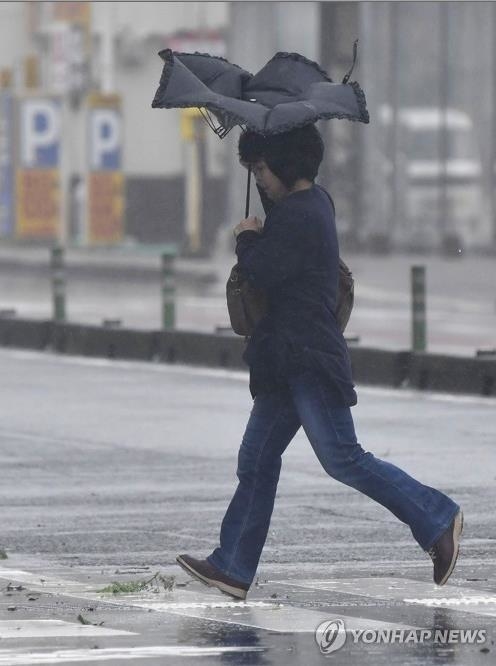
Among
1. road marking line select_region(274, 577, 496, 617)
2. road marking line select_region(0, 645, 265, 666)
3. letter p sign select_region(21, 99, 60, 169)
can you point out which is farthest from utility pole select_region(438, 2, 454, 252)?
road marking line select_region(0, 645, 265, 666)

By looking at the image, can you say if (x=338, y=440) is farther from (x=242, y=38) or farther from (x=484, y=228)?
(x=242, y=38)

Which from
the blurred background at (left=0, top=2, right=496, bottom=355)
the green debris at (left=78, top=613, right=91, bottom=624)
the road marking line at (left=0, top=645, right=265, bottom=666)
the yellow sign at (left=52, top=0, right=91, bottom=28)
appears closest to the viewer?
the road marking line at (left=0, top=645, right=265, bottom=666)

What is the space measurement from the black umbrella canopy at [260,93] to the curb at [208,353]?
25.1 ft

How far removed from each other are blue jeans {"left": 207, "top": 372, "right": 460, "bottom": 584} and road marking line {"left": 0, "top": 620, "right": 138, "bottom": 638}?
A: 31.6 inches

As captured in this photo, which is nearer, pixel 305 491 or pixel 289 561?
pixel 289 561

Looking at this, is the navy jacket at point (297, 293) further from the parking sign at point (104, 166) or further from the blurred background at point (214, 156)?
the parking sign at point (104, 166)

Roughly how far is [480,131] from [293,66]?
41.0m

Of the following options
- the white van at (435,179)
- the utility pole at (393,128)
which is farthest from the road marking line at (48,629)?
the utility pole at (393,128)

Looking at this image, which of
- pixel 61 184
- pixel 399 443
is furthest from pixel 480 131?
pixel 399 443

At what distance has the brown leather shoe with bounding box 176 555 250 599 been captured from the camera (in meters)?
8.81

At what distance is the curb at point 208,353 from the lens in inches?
776

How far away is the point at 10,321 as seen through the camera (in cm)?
2595

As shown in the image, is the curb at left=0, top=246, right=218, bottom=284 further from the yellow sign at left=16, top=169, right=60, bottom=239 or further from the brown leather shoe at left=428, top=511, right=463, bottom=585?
the brown leather shoe at left=428, top=511, right=463, bottom=585

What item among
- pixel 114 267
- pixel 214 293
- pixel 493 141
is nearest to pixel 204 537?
pixel 214 293
